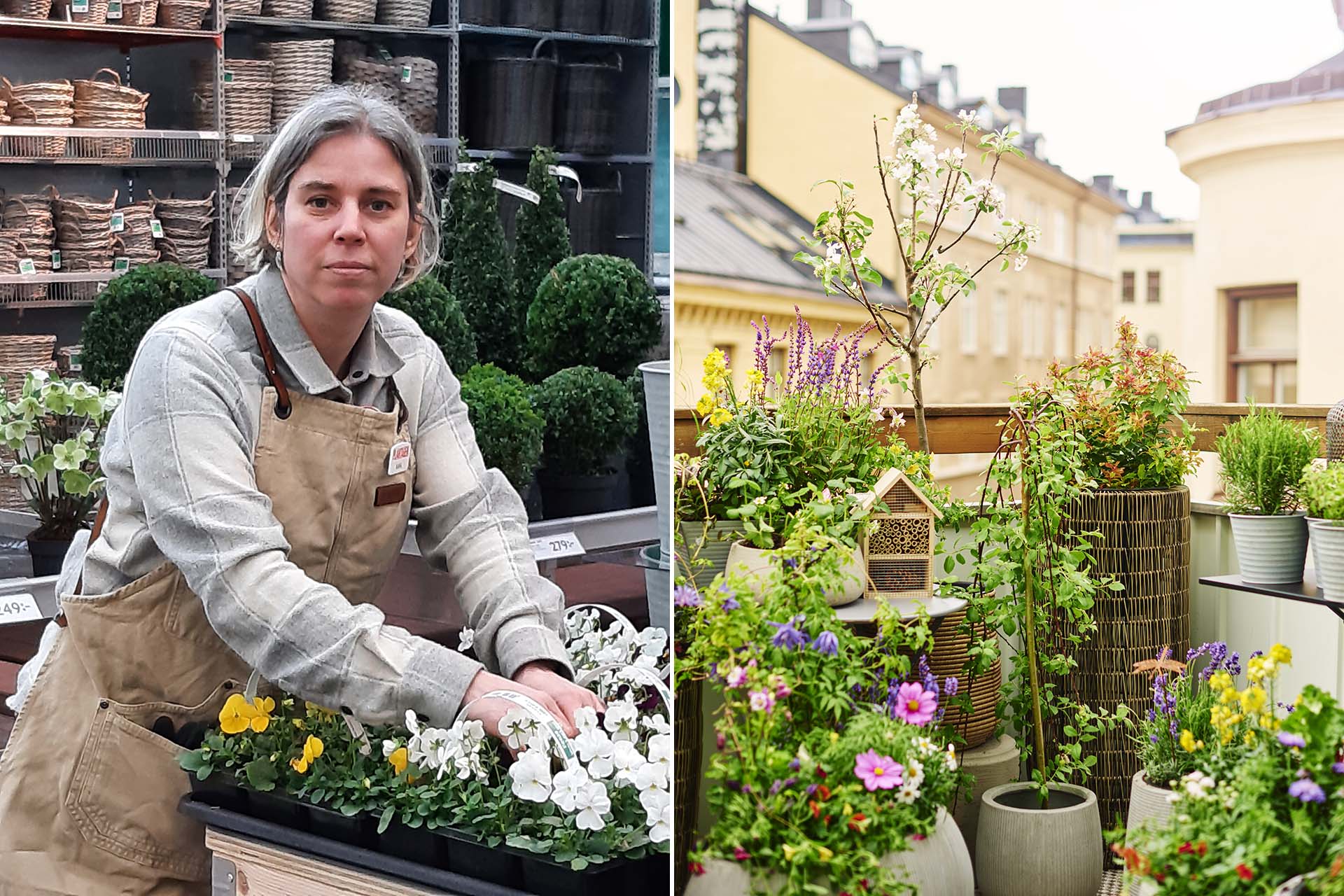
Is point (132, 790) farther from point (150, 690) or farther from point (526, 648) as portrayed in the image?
point (526, 648)

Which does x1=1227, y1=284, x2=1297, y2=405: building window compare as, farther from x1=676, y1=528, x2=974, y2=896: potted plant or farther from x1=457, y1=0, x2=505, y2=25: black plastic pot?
x1=457, y1=0, x2=505, y2=25: black plastic pot

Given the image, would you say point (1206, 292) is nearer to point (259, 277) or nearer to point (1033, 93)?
point (1033, 93)

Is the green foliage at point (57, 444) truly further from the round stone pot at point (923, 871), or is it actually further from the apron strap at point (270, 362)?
the round stone pot at point (923, 871)

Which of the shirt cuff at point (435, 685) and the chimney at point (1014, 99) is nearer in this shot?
the shirt cuff at point (435, 685)

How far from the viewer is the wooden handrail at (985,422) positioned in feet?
8.52

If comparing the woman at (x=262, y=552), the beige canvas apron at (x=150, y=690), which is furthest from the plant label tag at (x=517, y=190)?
the beige canvas apron at (x=150, y=690)

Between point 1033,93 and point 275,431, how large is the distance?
7.03m

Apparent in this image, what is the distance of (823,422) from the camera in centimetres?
204

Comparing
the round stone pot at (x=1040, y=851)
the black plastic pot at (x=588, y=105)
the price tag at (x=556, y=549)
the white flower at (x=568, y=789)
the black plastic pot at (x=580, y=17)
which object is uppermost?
the black plastic pot at (x=580, y=17)

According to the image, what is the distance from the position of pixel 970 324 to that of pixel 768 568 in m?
9.60

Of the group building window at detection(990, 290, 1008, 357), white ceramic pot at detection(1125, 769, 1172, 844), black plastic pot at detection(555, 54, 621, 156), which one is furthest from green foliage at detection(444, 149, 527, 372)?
building window at detection(990, 290, 1008, 357)

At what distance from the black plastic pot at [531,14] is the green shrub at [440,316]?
36 cm

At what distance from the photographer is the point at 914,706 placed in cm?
168

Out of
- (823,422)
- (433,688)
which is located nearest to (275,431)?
(433,688)
